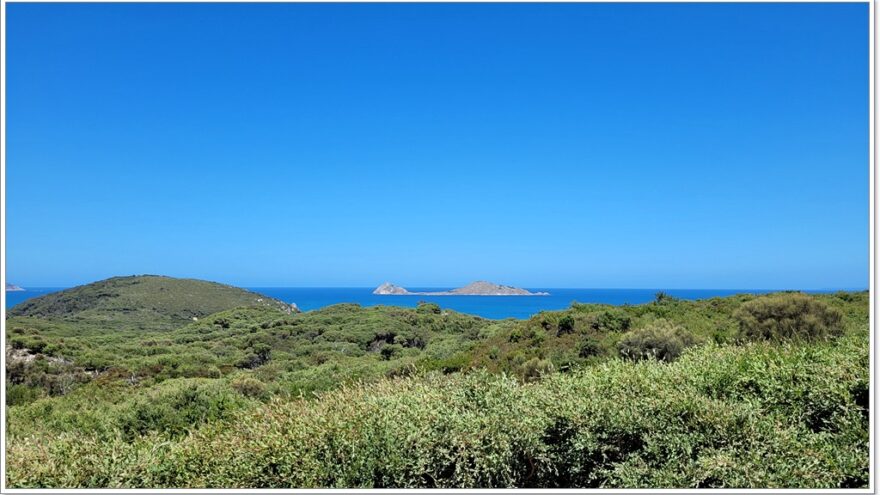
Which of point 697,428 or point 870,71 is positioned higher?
point 870,71

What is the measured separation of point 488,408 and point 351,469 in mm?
1806

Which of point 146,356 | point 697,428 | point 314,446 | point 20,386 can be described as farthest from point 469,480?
point 146,356

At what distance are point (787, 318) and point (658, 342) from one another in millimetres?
4154

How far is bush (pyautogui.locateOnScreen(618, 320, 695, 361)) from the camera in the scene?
1408cm

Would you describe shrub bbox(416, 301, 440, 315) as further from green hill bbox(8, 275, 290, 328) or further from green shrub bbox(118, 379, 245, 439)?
green shrub bbox(118, 379, 245, 439)

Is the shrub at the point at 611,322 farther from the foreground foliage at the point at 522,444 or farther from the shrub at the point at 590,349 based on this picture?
the foreground foliage at the point at 522,444

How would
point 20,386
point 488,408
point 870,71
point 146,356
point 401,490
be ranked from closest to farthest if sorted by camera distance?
point 401,490 → point 870,71 → point 488,408 → point 20,386 → point 146,356

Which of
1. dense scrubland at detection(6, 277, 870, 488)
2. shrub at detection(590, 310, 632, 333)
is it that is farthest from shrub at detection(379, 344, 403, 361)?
dense scrubland at detection(6, 277, 870, 488)

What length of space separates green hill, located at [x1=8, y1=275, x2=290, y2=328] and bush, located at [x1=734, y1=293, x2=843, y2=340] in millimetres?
38343

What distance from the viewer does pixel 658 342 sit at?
1455 centimetres

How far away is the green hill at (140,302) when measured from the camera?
43812 mm

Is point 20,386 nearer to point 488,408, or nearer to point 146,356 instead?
point 146,356

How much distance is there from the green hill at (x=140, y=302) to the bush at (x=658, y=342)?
3622 centimetres

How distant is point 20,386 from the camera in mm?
16859
